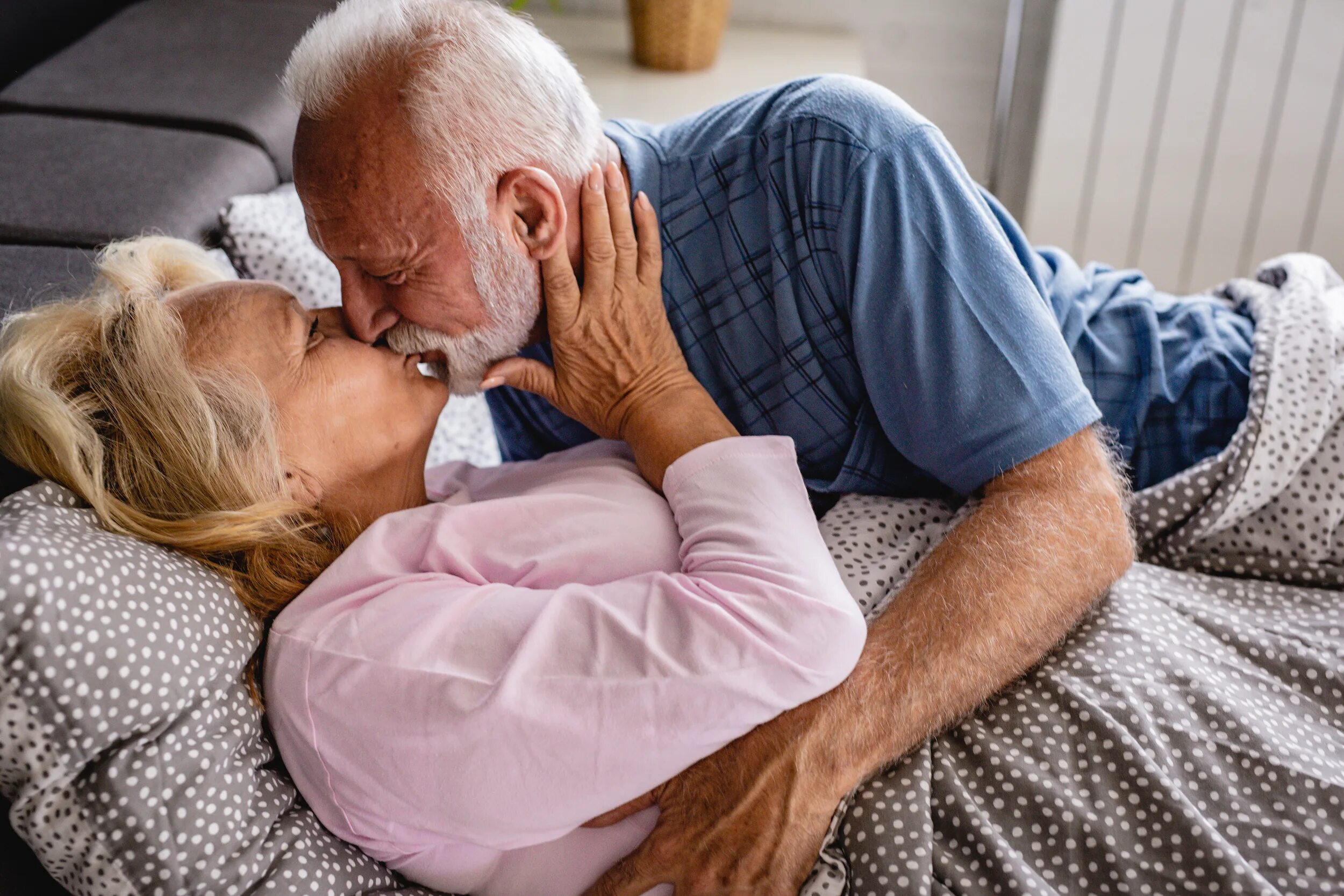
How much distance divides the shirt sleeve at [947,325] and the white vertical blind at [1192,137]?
1.56 m

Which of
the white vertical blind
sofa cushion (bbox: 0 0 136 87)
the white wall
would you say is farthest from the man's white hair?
the white wall

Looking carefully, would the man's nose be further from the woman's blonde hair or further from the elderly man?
the woman's blonde hair

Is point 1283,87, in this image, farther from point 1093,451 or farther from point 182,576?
point 182,576

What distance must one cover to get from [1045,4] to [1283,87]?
2.01 ft

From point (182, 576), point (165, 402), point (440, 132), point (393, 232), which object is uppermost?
point (440, 132)

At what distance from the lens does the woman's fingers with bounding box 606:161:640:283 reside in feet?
4.24

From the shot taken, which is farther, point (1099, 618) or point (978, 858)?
point (1099, 618)

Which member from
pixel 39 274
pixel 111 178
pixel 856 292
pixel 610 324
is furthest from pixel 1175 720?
pixel 111 178

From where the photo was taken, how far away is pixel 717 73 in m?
2.68

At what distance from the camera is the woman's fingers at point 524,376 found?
134cm

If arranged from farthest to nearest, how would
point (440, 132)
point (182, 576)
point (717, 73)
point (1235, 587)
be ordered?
point (717, 73) → point (1235, 587) → point (440, 132) → point (182, 576)

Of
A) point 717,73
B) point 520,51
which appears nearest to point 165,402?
point 520,51

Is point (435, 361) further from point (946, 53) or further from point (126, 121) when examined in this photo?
point (946, 53)

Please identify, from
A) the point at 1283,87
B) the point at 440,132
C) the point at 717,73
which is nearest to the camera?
the point at 440,132
